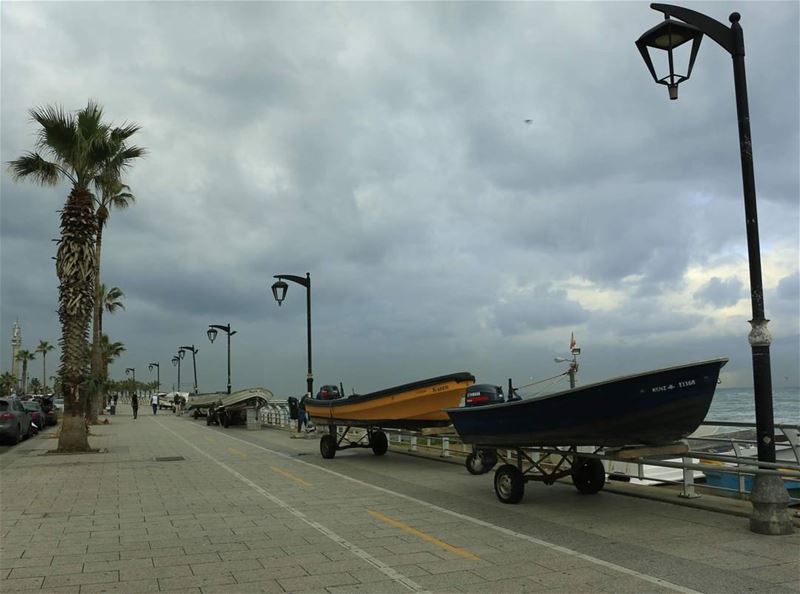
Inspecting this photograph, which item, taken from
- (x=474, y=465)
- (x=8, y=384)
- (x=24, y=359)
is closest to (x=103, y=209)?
(x=474, y=465)

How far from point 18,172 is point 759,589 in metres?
20.7

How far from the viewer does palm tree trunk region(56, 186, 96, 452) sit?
717 inches

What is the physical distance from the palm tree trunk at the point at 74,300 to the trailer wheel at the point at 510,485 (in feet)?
45.0

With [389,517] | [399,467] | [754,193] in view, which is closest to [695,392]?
[754,193]

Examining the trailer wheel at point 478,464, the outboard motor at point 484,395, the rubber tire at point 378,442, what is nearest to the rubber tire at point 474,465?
the trailer wheel at point 478,464

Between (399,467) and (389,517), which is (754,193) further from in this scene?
(399,467)

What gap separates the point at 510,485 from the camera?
955 centimetres

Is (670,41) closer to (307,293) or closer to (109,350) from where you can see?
(307,293)

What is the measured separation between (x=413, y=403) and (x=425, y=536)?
6.98 meters

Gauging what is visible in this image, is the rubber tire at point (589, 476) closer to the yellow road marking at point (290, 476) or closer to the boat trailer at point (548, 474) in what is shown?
the boat trailer at point (548, 474)

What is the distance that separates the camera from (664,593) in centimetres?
538

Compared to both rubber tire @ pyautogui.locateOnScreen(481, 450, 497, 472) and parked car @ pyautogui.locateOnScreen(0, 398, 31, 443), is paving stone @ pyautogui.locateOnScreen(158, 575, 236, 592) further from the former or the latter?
parked car @ pyautogui.locateOnScreen(0, 398, 31, 443)

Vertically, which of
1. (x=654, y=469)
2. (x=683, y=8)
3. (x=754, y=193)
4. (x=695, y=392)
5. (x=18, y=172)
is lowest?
(x=654, y=469)

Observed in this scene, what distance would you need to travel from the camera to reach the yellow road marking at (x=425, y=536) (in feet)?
22.3
